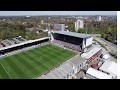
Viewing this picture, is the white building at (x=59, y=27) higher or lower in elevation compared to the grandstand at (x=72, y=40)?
higher

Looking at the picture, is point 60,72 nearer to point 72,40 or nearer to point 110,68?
point 110,68

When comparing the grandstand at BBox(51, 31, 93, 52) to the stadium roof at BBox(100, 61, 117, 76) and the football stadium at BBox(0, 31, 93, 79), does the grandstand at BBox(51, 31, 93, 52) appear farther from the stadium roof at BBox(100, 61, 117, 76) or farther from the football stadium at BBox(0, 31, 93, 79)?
the stadium roof at BBox(100, 61, 117, 76)

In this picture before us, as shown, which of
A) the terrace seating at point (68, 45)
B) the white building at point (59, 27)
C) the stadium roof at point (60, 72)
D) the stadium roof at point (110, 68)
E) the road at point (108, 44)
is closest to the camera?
the stadium roof at point (110, 68)

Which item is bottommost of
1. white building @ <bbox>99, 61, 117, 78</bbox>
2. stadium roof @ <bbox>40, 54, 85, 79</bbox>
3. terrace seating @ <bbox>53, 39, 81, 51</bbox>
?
stadium roof @ <bbox>40, 54, 85, 79</bbox>

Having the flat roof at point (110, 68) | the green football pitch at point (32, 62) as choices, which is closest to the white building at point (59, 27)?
the green football pitch at point (32, 62)

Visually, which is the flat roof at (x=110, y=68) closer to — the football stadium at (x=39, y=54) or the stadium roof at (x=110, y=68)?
the stadium roof at (x=110, y=68)

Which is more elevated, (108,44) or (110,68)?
(108,44)

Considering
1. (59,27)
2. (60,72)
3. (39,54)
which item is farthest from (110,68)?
(59,27)

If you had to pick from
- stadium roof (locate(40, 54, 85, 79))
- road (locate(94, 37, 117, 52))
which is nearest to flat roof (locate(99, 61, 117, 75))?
stadium roof (locate(40, 54, 85, 79))
